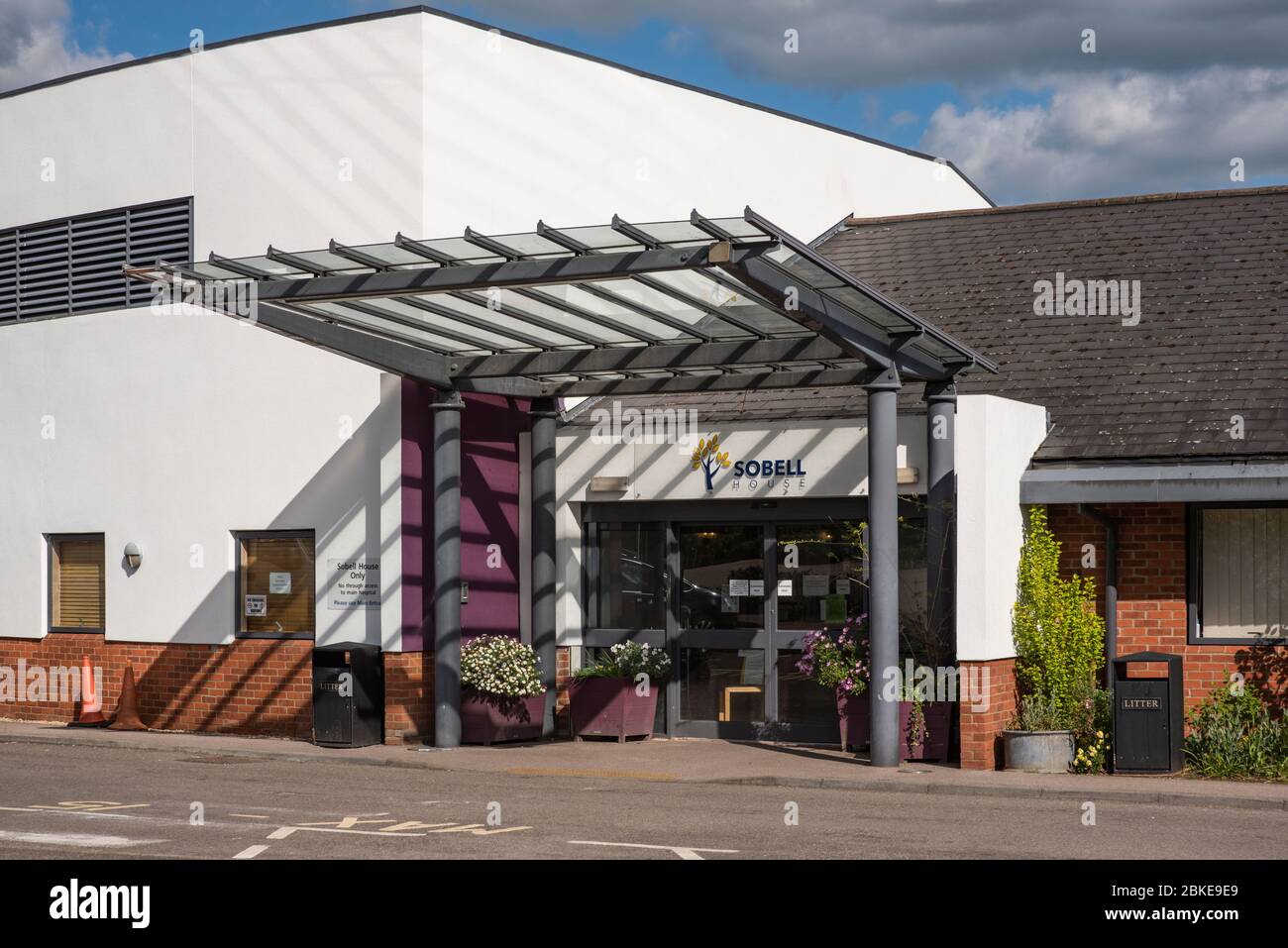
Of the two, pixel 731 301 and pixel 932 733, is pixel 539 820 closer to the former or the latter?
pixel 932 733

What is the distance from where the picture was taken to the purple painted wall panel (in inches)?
686

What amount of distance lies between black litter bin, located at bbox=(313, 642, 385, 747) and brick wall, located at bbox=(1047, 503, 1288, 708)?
24.8 feet

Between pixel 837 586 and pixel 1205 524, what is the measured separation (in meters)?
3.79

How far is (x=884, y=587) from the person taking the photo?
1492cm

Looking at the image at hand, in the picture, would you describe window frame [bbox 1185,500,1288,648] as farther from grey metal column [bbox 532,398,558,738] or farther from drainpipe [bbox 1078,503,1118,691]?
grey metal column [bbox 532,398,558,738]

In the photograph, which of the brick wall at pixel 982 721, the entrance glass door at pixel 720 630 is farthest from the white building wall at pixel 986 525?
the entrance glass door at pixel 720 630

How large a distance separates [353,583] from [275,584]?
5.12 ft

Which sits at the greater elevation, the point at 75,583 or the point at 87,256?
the point at 87,256

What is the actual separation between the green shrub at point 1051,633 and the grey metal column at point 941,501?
72 centimetres

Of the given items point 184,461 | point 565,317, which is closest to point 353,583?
point 184,461

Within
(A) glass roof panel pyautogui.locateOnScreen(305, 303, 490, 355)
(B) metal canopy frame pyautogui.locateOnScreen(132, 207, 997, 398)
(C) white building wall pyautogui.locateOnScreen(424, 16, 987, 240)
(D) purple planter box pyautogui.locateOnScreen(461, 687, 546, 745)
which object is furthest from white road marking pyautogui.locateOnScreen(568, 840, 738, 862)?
(C) white building wall pyautogui.locateOnScreen(424, 16, 987, 240)
